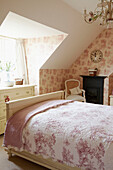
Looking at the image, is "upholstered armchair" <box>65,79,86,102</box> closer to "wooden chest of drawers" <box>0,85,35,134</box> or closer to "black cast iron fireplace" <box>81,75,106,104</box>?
"black cast iron fireplace" <box>81,75,106,104</box>

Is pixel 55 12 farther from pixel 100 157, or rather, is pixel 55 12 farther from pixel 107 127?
pixel 100 157

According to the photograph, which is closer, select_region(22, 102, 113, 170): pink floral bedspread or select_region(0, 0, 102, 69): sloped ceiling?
select_region(22, 102, 113, 170): pink floral bedspread

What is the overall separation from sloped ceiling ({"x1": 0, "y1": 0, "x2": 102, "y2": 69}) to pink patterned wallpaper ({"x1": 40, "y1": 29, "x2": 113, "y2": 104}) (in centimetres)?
18

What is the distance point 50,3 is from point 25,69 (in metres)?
2.17

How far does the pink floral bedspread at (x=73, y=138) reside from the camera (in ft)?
5.38

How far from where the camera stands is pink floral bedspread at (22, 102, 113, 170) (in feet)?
5.38

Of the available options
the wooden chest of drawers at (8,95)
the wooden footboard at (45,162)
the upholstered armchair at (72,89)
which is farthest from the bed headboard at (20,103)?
the upholstered armchair at (72,89)

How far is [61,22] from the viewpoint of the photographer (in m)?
3.50

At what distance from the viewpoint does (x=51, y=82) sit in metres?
4.87

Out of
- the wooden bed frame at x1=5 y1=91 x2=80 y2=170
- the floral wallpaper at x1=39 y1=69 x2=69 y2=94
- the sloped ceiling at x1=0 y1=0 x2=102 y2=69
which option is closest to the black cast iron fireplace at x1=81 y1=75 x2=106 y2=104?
the floral wallpaper at x1=39 y1=69 x2=69 y2=94

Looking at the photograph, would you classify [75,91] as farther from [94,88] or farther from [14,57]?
[14,57]

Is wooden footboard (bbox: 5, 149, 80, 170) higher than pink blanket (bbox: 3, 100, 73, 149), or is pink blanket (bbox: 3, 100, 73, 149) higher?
pink blanket (bbox: 3, 100, 73, 149)

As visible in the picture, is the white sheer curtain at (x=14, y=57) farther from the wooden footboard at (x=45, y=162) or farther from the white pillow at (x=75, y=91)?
the wooden footboard at (x=45, y=162)

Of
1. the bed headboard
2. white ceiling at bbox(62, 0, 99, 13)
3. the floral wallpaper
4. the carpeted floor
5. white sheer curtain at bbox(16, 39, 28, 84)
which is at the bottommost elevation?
the carpeted floor
